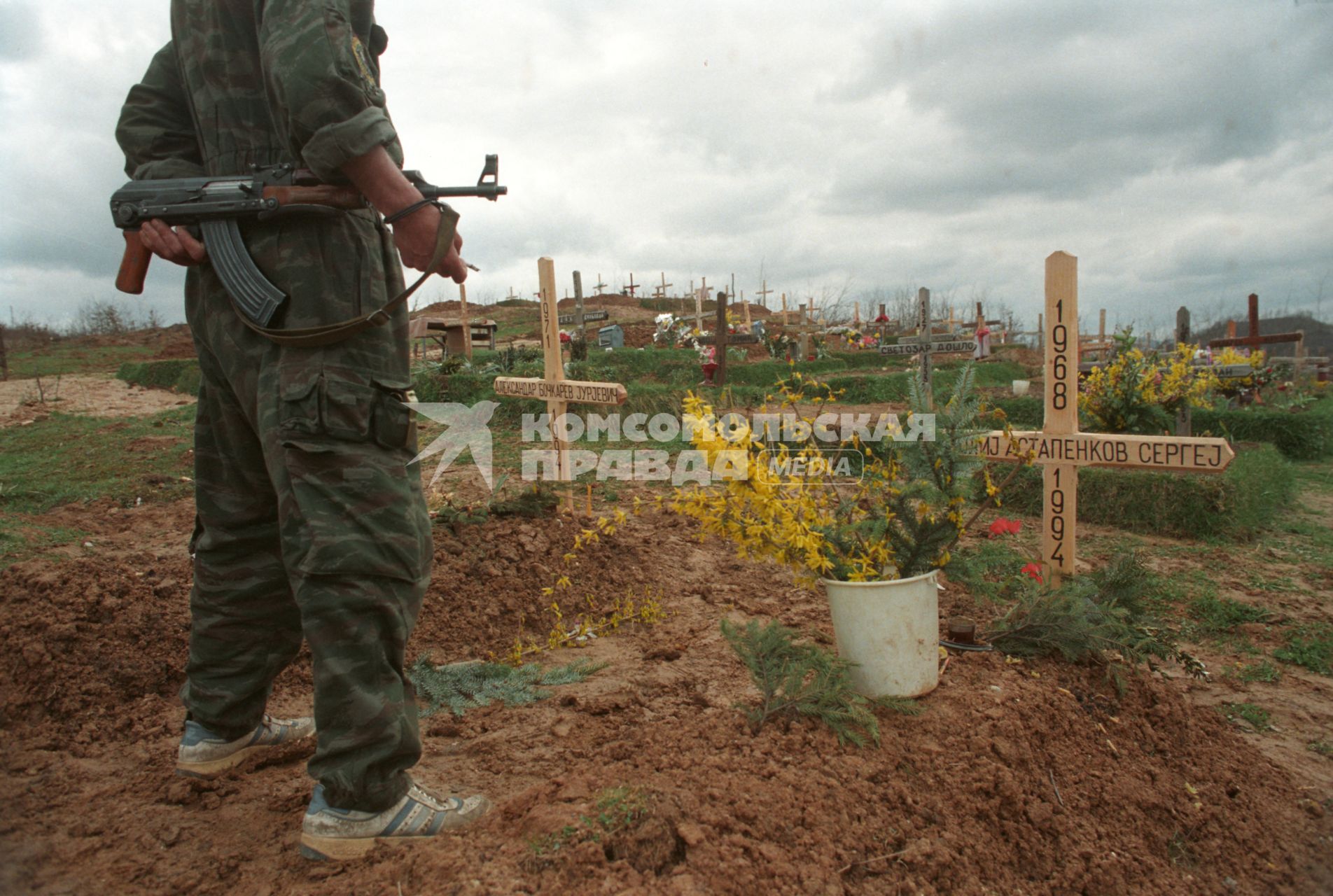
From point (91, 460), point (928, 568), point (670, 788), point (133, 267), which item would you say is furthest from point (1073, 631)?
point (91, 460)

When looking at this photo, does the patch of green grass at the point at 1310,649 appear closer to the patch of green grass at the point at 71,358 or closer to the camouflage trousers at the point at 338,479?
the camouflage trousers at the point at 338,479

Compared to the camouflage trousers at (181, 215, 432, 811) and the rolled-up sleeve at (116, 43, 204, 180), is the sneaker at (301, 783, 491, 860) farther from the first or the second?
the rolled-up sleeve at (116, 43, 204, 180)

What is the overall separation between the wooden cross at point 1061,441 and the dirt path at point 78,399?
13.6m

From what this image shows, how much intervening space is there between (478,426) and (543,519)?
601cm

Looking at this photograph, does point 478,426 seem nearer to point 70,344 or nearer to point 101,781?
point 101,781

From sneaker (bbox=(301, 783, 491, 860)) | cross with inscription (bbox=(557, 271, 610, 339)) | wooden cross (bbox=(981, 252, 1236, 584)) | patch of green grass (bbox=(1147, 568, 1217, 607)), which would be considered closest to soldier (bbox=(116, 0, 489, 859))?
sneaker (bbox=(301, 783, 491, 860))

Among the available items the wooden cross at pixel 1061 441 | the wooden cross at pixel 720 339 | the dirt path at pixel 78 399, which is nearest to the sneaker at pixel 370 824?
the wooden cross at pixel 1061 441

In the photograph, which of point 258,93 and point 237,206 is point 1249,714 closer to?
point 237,206

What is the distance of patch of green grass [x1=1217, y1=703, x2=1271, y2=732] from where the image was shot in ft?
10.1

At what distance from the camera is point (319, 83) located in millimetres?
1657

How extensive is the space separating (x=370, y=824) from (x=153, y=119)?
1.89 m

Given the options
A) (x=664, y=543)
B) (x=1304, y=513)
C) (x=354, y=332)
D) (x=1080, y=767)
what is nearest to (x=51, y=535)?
(x=664, y=543)

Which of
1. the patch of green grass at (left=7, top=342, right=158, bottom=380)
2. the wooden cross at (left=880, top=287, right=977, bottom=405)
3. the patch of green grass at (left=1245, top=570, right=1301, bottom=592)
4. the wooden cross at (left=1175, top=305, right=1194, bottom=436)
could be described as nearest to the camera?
the patch of green grass at (left=1245, top=570, right=1301, bottom=592)

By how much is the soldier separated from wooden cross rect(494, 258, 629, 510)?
3089 millimetres
